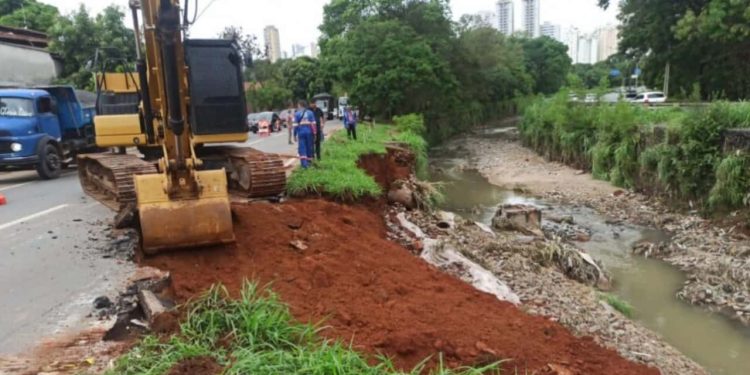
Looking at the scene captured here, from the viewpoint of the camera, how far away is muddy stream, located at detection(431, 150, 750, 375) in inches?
315

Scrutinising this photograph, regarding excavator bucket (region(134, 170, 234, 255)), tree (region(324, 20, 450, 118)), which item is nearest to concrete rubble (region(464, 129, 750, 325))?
excavator bucket (region(134, 170, 234, 255))

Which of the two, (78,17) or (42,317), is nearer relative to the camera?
(42,317)

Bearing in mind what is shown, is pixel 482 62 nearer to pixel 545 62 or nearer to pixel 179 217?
pixel 179 217

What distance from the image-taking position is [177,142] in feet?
19.3

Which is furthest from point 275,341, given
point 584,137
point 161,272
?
point 584,137

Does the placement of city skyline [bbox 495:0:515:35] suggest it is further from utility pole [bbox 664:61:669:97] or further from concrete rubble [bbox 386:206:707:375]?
concrete rubble [bbox 386:206:707:375]

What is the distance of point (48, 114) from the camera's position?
14250 millimetres

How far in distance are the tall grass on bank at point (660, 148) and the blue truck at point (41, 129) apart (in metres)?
16.8

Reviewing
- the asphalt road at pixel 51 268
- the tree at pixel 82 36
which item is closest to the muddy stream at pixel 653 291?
the asphalt road at pixel 51 268

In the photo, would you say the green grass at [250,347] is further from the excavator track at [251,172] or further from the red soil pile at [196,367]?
the excavator track at [251,172]

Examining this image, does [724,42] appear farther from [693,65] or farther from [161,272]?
[161,272]

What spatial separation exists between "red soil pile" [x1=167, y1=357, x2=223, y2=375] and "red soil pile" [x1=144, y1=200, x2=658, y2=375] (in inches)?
41.2

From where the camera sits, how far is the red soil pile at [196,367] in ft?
12.0

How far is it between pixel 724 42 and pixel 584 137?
28.9 feet
